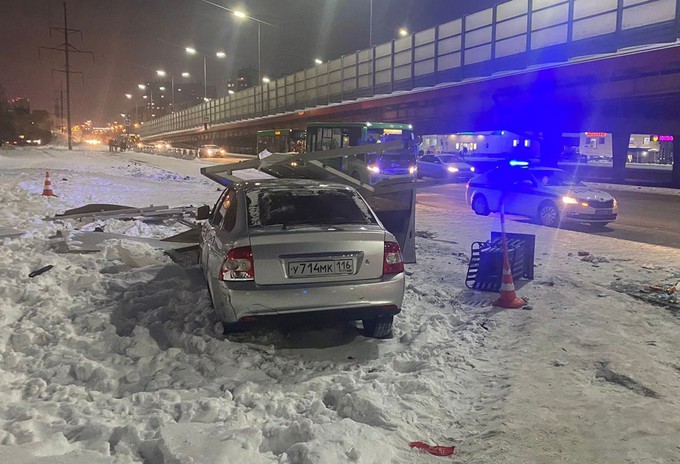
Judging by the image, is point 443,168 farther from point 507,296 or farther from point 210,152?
point 507,296

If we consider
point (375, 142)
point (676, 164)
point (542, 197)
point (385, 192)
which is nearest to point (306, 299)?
point (385, 192)

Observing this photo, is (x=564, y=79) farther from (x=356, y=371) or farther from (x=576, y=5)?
(x=356, y=371)

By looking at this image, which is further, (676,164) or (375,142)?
(676,164)

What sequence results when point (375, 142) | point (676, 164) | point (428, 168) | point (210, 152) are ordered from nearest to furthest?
point (375, 142) < point (676, 164) < point (428, 168) < point (210, 152)

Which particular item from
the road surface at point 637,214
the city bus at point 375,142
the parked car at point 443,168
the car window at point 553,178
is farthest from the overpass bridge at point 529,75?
the car window at point 553,178

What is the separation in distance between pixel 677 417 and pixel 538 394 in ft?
2.97

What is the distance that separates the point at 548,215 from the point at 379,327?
9926 mm

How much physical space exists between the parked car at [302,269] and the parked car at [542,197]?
964 cm

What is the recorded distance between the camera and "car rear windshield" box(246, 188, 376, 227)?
5340 mm

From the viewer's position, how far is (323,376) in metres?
4.54

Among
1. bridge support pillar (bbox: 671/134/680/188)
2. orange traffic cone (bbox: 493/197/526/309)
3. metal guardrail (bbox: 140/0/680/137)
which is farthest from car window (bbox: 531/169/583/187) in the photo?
bridge support pillar (bbox: 671/134/680/188)

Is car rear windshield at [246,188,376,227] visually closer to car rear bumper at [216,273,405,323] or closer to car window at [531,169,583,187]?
car rear bumper at [216,273,405,323]

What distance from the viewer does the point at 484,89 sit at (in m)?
25.0

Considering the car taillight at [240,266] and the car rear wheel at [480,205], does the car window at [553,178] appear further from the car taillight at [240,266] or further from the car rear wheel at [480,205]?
the car taillight at [240,266]
